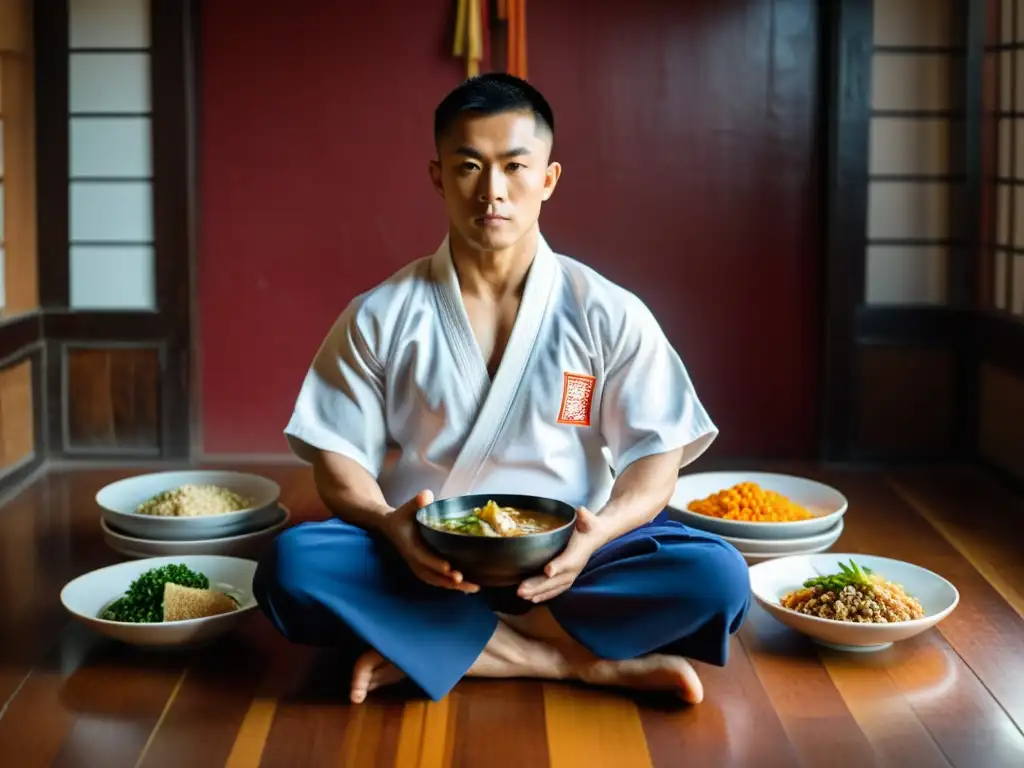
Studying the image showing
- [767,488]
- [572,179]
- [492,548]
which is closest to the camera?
[492,548]

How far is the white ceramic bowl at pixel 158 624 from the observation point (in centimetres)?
301

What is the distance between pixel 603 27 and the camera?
16.1ft

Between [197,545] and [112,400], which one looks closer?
[197,545]

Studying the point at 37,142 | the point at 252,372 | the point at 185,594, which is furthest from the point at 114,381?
the point at 185,594

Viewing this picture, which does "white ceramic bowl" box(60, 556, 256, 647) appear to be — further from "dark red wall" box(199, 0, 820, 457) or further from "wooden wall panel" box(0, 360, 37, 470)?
"dark red wall" box(199, 0, 820, 457)

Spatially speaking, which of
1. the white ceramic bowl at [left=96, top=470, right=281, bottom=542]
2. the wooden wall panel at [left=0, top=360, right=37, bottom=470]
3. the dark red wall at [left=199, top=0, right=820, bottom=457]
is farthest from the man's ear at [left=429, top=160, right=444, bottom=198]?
the wooden wall panel at [left=0, top=360, right=37, bottom=470]

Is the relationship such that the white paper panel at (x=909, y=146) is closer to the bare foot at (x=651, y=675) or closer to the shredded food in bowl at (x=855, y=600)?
the shredded food in bowl at (x=855, y=600)

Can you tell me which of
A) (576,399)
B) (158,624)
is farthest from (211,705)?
(576,399)

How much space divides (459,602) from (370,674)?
0.78ft

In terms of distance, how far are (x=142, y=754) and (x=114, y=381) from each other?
8.66 ft

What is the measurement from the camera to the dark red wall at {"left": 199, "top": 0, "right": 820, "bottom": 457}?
492cm

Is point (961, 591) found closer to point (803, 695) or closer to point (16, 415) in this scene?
point (803, 695)

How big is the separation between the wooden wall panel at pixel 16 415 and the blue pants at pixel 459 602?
2.06 metres

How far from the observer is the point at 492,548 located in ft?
8.61
